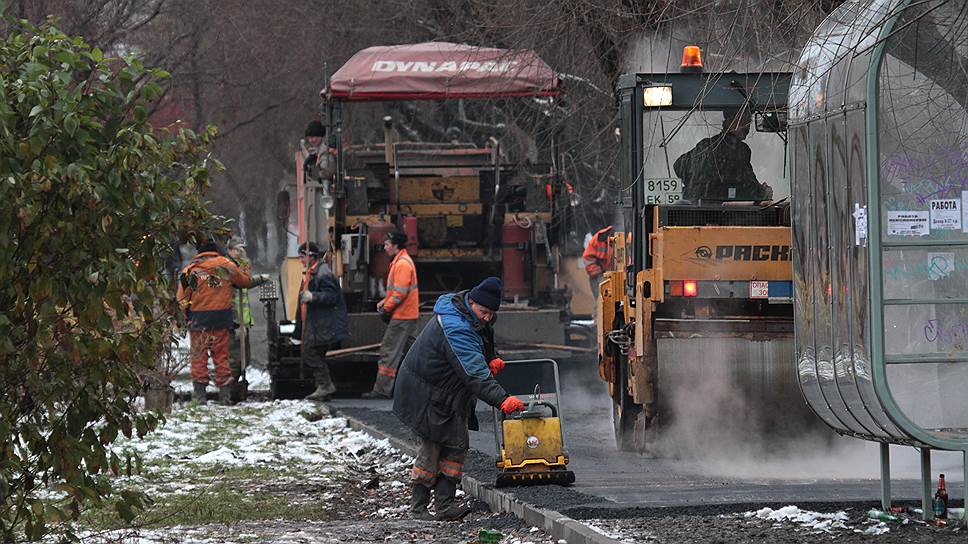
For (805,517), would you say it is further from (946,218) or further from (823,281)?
(946,218)

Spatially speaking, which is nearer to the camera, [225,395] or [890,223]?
[890,223]

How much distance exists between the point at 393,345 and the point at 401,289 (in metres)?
0.60

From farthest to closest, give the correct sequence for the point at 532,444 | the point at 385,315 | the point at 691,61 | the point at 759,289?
1. the point at 385,315
2. the point at 691,61
3. the point at 759,289
4. the point at 532,444

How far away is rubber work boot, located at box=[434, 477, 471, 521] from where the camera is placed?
365 inches

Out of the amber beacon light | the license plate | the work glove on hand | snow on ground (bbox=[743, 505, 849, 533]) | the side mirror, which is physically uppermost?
the amber beacon light

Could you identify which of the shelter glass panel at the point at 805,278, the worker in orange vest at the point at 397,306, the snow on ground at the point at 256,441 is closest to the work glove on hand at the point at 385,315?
the worker in orange vest at the point at 397,306

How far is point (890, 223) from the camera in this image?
727 centimetres

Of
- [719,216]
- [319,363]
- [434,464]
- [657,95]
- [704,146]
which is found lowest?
[434,464]

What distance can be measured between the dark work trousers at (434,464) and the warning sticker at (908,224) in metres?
3.24

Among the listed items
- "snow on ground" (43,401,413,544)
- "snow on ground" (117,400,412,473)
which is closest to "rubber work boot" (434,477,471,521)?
"snow on ground" (43,401,413,544)

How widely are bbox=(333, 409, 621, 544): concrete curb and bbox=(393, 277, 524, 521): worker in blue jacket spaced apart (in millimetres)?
212

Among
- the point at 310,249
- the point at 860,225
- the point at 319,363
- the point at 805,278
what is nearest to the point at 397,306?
the point at 319,363

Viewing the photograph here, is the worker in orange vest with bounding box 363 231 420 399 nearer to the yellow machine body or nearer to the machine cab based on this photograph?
the machine cab

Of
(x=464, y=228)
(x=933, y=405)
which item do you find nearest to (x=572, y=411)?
(x=464, y=228)
